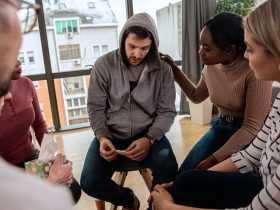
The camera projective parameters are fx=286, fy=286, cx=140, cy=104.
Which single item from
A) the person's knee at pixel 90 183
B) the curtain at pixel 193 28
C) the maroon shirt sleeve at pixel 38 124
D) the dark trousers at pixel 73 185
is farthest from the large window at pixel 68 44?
the person's knee at pixel 90 183

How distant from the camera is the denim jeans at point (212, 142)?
1.51 m

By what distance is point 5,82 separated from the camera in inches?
18.0

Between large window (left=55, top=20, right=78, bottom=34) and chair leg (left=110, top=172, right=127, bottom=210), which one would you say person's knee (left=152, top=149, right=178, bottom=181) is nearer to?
chair leg (left=110, top=172, right=127, bottom=210)

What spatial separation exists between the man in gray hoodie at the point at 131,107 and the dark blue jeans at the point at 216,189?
0.33 meters

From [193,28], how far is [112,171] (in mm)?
2587

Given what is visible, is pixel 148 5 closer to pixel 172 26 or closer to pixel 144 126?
pixel 172 26

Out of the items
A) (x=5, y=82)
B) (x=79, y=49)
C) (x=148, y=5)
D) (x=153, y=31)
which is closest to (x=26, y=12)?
(x=5, y=82)

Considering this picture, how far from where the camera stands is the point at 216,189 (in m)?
1.08

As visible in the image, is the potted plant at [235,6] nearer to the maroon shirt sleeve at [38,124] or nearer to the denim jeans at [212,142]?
the denim jeans at [212,142]

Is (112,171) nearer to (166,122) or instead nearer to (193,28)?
(166,122)

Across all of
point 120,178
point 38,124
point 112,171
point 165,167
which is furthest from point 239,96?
point 38,124

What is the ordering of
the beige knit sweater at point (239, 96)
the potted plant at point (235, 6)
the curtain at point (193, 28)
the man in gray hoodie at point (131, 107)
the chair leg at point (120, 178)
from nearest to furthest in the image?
the beige knit sweater at point (239, 96) → the man in gray hoodie at point (131, 107) → the chair leg at point (120, 178) → the potted plant at point (235, 6) → the curtain at point (193, 28)

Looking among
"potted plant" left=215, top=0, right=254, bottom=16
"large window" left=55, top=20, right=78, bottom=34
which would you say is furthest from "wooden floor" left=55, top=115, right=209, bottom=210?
"potted plant" left=215, top=0, right=254, bottom=16

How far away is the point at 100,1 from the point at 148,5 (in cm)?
63
